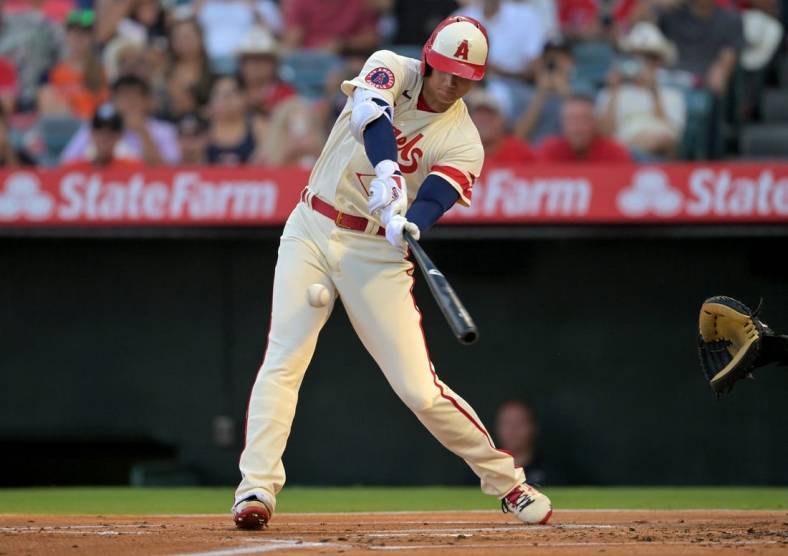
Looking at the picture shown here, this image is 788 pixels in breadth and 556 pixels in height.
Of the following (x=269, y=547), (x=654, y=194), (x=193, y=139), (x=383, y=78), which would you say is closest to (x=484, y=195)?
(x=654, y=194)

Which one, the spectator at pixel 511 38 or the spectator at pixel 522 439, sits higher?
the spectator at pixel 511 38

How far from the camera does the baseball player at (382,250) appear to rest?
441cm

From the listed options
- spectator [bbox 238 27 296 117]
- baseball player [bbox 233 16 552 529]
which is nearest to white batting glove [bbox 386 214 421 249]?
baseball player [bbox 233 16 552 529]

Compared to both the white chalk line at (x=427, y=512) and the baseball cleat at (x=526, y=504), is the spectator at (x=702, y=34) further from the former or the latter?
the baseball cleat at (x=526, y=504)

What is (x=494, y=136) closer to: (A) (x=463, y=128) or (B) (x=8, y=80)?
(A) (x=463, y=128)

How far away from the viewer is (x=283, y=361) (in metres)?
4.47

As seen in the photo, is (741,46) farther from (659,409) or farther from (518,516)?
(518,516)

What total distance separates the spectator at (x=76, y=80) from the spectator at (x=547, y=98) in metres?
2.96

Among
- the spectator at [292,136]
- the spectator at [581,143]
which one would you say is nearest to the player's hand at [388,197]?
the spectator at [581,143]

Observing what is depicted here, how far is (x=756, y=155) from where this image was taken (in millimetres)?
8797

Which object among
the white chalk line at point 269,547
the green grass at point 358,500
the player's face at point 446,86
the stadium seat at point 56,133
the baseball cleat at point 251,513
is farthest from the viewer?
the stadium seat at point 56,133

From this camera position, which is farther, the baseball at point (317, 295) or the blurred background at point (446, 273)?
the blurred background at point (446, 273)

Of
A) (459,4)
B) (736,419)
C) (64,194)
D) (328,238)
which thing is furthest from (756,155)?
(328,238)

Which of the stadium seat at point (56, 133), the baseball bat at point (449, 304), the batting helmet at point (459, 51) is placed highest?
the batting helmet at point (459, 51)
